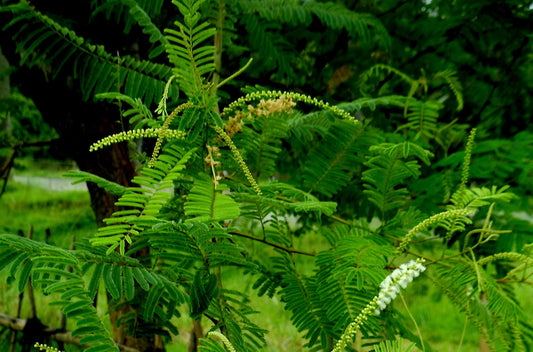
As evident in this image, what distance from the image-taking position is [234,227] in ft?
3.00

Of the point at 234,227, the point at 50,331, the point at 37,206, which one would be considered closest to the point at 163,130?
the point at 234,227

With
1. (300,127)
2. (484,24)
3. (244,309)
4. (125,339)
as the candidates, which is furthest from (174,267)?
(484,24)

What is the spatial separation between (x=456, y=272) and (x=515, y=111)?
1274 mm

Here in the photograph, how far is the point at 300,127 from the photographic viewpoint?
1.05 metres

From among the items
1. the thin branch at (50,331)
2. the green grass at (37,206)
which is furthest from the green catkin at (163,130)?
the green grass at (37,206)

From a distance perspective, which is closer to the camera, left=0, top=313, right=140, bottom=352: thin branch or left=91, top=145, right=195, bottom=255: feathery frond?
left=91, top=145, right=195, bottom=255: feathery frond

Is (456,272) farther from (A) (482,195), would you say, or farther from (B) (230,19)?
(B) (230,19)

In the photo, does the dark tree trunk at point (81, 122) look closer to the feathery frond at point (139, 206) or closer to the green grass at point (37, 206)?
the feathery frond at point (139, 206)

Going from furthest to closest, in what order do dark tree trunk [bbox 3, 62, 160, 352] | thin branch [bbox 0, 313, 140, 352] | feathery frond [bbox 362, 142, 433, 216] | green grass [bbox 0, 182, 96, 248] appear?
green grass [bbox 0, 182, 96, 248], thin branch [bbox 0, 313, 140, 352], dark tree trunk [bbox 3, 62, 160, 352], feathery frond [bbox 362, 142, 433, 216]

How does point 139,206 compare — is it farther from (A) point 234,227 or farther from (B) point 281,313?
(B) point 281,313

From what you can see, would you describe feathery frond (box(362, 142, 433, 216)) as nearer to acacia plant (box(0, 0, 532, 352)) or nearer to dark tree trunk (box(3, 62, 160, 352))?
acacia plant (box(0, 0, 532, 352))

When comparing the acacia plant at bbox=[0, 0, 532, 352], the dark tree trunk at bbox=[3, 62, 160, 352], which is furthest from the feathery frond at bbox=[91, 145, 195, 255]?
the dark tree trunk at bbox=[3, 62, 160, 352]

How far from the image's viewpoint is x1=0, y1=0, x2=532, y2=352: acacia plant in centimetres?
57

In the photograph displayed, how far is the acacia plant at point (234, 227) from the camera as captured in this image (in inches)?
22.5
